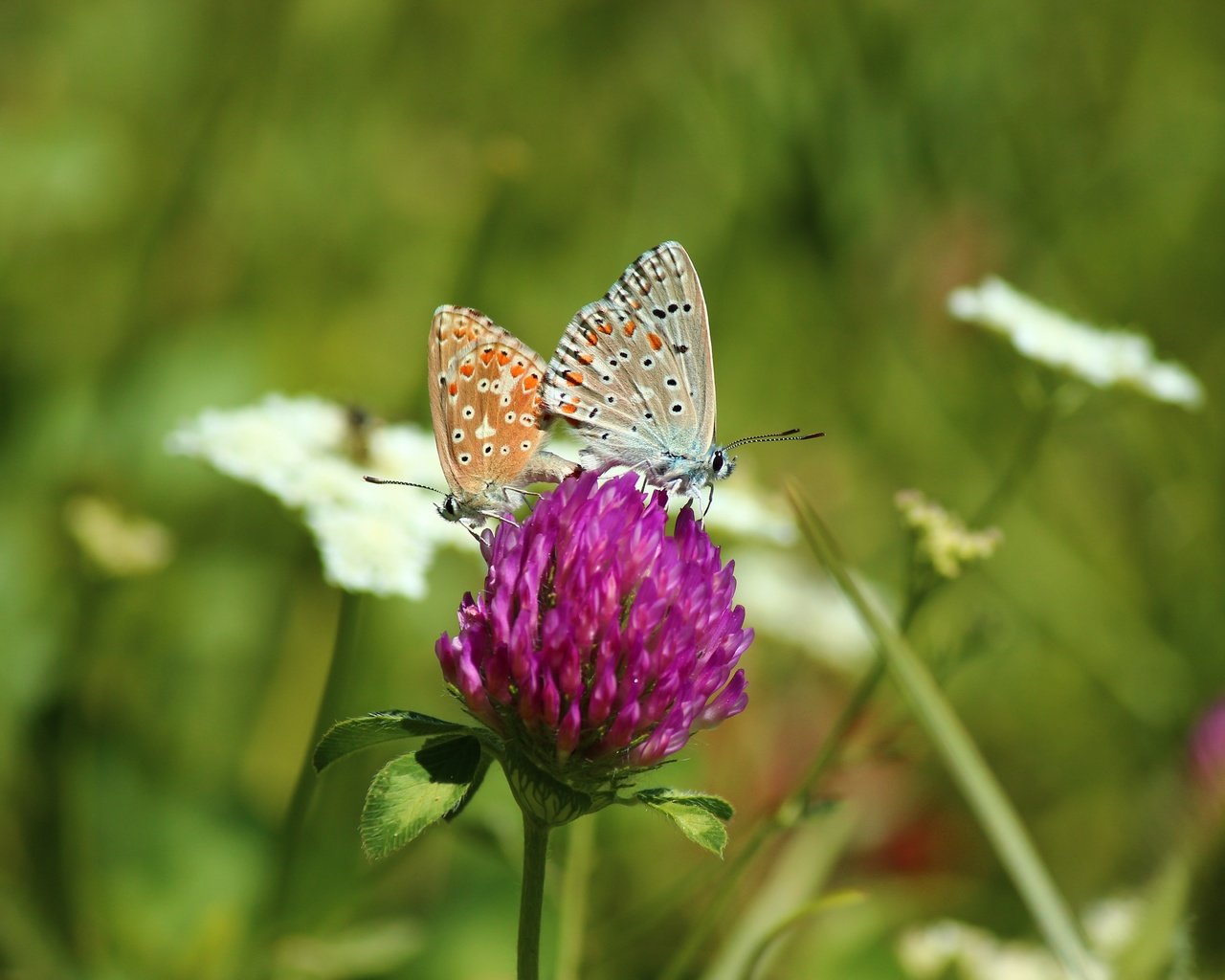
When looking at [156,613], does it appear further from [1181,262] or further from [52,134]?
[1181,262]

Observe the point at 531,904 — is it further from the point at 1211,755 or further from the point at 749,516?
the point at 1211,755

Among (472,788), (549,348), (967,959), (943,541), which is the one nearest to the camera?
(472,788)

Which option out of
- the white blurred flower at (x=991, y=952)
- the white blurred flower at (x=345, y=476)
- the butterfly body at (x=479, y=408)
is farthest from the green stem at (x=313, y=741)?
the white blurred flower at (x=991, y=952)

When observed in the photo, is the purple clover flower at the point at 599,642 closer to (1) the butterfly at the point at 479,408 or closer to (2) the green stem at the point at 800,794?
(2) the green stem at the point at 800,794

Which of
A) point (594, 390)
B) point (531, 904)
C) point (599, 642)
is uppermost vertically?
point (594, 390)

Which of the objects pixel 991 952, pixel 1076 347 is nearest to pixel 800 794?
pixel 991 952

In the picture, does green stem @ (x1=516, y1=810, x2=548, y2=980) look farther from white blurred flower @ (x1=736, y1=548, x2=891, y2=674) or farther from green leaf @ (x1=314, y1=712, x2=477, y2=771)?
white blurred flower @ (x1=736, y1=548, x2=891, y2=674)

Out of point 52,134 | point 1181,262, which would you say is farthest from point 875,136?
point 52,134
